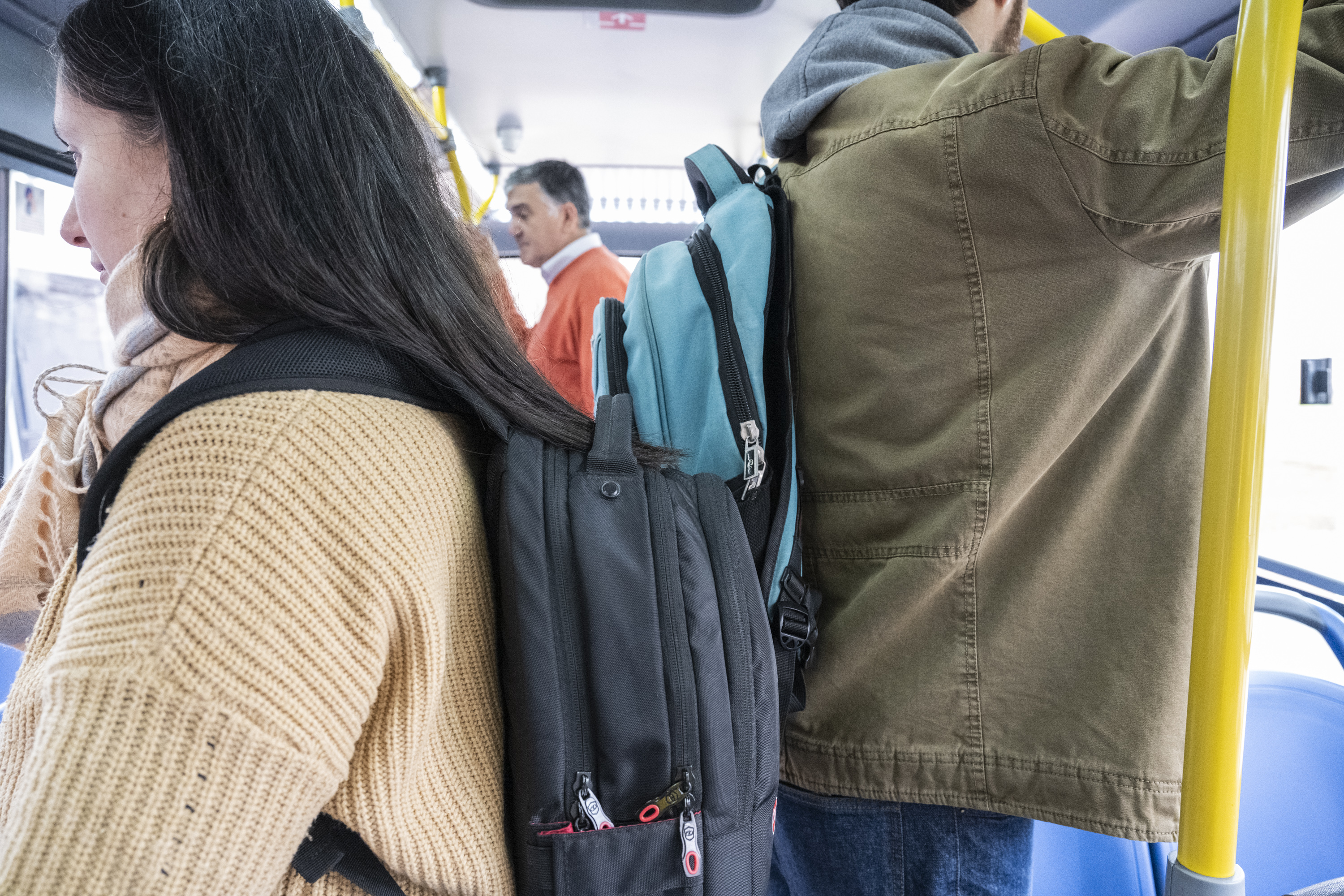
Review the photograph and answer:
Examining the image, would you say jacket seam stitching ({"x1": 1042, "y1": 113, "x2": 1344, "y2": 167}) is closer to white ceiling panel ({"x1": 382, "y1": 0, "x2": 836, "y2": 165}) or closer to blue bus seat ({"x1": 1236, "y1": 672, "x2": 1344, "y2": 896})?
blue bus seat ({"x1": 1236, "y1": 672, "x2": 1344, "y2": 896})

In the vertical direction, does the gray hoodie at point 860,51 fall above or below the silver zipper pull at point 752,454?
above

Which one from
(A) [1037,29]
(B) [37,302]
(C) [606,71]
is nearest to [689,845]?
(A) [1037,29]

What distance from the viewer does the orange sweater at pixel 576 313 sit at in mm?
2580

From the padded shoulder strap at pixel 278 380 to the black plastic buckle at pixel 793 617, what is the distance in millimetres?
413

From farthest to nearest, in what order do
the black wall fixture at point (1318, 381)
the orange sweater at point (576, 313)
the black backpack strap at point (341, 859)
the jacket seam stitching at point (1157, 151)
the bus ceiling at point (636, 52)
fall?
the orange sweater at point (576, 313), the bus ceiling at point (636, 52), the black wall fixture at point (1318, 381), the jacket seam stitching at point (1157, 151), the black backpack strap at point (341, 859)

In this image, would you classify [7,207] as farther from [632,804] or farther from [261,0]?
[632,804]

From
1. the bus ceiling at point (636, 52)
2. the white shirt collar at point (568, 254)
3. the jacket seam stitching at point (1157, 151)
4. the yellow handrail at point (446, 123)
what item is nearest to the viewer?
the jacket seam stitching at point (1157, 151)

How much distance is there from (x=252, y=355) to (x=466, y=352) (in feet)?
0.65

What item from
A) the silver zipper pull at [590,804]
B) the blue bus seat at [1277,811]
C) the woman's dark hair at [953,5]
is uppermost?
the woman's dark hair at [953,5]

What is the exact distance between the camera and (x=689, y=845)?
67 cm

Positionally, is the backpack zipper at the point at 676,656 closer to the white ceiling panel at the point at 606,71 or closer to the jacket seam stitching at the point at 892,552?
the jacket seam stitching at the point at 892,552

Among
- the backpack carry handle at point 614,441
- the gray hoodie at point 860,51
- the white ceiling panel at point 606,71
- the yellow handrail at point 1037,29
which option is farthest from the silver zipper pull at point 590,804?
the white ceiling panel at point 606,71

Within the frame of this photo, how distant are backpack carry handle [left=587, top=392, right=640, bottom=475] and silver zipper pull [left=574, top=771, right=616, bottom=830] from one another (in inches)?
10.9

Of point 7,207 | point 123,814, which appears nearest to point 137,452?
point 123,814
